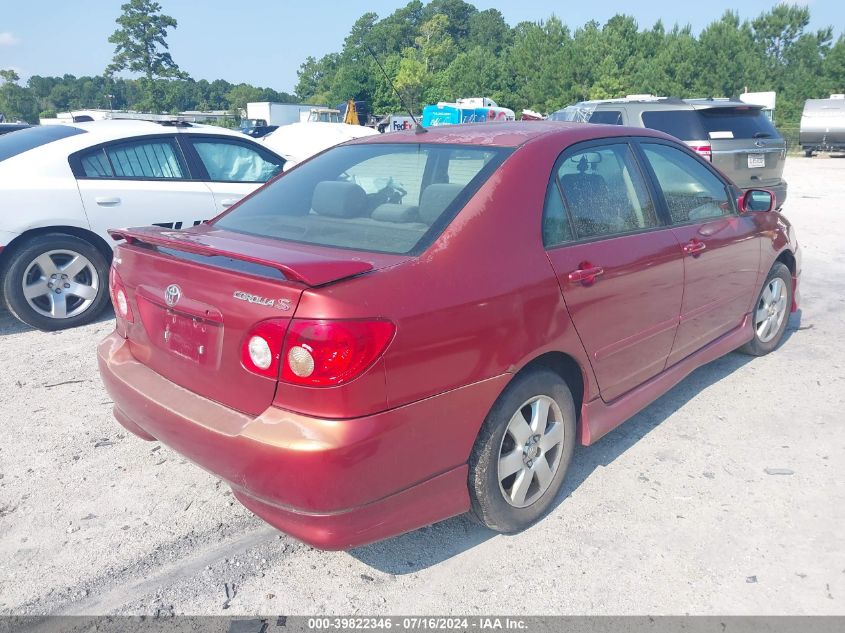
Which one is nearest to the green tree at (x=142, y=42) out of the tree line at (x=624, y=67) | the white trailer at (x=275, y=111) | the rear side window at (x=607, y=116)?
the tree line at (x=624, y=67)

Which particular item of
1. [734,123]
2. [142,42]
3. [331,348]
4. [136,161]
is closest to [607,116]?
[734,123]

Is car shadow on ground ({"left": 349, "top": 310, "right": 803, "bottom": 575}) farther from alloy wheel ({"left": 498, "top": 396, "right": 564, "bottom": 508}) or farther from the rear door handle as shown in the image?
the rear door handle

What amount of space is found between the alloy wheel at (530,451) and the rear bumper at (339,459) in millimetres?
251

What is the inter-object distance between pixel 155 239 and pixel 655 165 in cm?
256

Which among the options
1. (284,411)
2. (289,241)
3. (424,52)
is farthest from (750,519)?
(424,52)

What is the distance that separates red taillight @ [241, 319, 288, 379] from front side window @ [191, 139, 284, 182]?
14.9ft

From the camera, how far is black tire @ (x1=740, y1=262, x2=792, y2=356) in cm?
476

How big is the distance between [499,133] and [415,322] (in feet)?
4.41

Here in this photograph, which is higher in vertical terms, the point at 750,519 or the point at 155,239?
the point at 155,239

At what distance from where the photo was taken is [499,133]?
127 inches

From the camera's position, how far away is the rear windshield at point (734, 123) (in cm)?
885

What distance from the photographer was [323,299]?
2143 mm

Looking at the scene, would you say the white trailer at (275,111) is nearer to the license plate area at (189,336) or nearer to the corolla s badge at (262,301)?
the license plate area at (189,336)

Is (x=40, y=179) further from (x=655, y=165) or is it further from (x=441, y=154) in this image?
(x=655, y=165)
